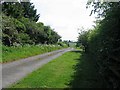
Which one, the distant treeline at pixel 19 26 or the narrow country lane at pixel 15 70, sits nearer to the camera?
the narrow country lane at pixel 15 70

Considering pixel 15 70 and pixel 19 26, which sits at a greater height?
pixel 19 26

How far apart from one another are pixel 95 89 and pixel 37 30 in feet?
215

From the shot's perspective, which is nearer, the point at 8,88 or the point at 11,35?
the point at 8,88

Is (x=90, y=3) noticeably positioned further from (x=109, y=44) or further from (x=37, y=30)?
(x=37, y=30)

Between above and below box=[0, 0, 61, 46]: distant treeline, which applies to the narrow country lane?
below

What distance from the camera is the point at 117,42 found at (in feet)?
31.9

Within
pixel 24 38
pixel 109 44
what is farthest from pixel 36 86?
pixel 24 38

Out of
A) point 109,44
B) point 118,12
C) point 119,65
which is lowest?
point 119,65

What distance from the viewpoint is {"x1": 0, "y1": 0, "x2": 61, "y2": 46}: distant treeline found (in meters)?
24.7

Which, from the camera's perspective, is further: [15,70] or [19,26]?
[19,26]

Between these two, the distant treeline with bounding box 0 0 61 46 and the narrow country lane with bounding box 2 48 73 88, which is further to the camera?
the distant treeline with bounding box 0 0 61 46

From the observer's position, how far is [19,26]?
187ft

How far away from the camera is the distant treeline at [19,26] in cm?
2469

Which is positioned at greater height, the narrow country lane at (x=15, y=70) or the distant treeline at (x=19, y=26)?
the distant treeline at (x=19, y=26)
